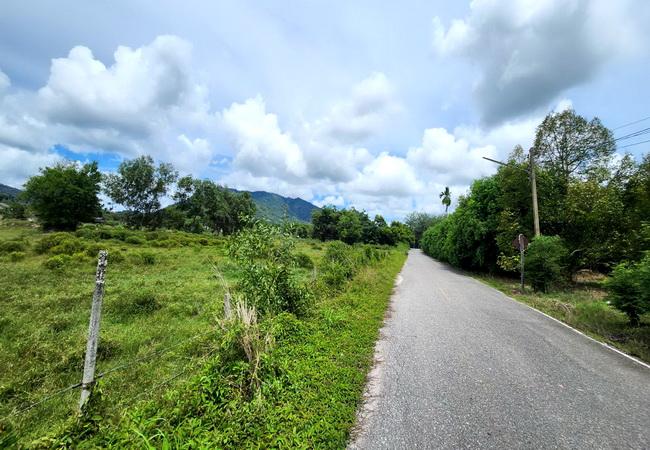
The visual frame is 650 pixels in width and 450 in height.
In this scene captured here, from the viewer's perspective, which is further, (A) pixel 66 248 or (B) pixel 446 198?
(B) pixel 446 198

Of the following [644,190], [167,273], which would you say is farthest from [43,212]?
[644,190]

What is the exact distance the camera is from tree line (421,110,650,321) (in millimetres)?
13180

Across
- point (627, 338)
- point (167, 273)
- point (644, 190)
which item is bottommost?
point (167, 273)

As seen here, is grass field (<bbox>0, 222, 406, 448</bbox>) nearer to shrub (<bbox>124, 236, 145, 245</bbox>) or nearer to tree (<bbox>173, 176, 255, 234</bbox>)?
shrub (<bbox>124, 236, 145, 245</bbox>)

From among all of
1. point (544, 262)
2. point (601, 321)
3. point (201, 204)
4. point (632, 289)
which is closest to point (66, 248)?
point (601, 321)

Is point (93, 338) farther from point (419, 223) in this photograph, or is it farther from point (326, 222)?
point (419, 223)

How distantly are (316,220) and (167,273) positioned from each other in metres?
54.2

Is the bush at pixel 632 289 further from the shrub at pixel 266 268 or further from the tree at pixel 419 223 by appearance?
the tree at pixel 419 223

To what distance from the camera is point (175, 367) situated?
5125 millimetres

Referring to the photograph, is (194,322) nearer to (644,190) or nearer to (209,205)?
(644,190)

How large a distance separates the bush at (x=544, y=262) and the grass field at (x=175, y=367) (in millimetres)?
7465

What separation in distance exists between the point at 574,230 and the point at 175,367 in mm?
20005

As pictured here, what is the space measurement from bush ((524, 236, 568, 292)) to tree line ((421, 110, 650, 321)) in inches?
1.4

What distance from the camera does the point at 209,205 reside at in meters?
56.1
